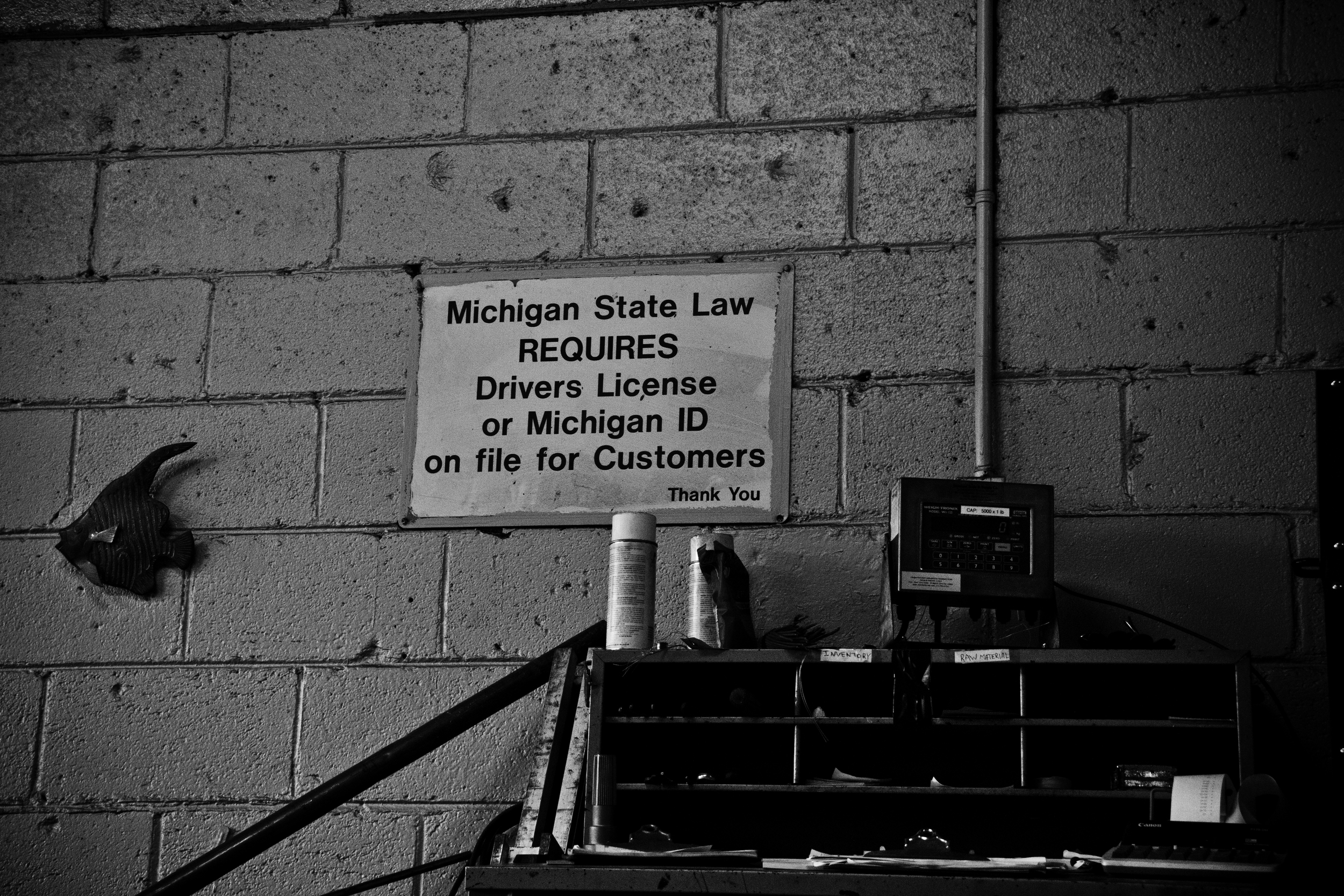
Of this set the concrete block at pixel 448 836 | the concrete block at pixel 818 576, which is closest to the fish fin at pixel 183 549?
the concrete block at pixel 448 836

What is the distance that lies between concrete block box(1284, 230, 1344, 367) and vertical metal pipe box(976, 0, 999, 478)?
497mm

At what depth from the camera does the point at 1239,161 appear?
8.29 feet

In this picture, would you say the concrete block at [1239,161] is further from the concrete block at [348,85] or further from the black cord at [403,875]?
the black cord at [403,875]

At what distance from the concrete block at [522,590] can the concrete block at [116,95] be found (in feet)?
3.37

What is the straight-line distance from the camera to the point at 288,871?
2461 millimetres

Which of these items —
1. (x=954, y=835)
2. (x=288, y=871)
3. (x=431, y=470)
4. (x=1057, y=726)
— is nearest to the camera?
(x=1057, y=726)

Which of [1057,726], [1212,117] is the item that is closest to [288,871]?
[1057,726]

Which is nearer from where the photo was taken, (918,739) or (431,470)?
(918,739)

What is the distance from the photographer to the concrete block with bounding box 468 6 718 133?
8.96 ft

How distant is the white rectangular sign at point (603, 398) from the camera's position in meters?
2.55

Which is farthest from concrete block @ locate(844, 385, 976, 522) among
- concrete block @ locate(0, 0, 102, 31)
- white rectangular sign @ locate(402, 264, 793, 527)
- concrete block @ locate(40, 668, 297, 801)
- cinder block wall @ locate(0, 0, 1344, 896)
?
concrete block @ locate(0, 0, 102, 31)

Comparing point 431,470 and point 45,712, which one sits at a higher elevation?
point 431,470

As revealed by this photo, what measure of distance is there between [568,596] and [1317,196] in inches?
58.2

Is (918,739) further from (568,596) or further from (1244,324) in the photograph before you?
(1244,324)
